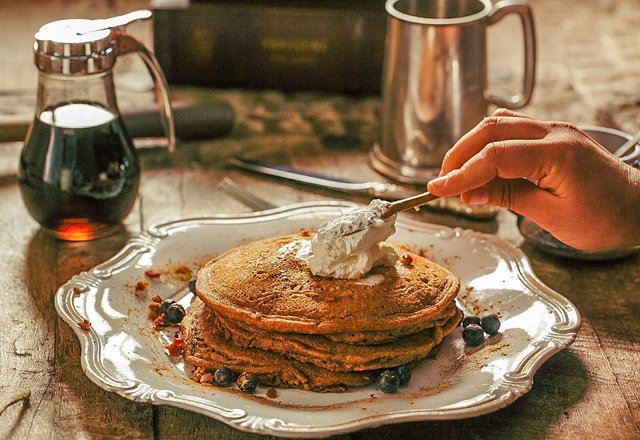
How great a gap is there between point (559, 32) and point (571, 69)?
1.12ft

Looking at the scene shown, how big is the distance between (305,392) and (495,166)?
1.40ft

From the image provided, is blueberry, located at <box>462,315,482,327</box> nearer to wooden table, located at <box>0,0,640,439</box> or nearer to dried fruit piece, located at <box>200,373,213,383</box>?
wooden table, located at <box>0,0,640,439</box>

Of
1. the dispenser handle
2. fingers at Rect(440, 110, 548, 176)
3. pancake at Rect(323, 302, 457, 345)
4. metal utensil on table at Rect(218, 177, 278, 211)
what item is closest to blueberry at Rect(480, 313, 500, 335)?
pancake at Rect(323, 302, 457, 345)

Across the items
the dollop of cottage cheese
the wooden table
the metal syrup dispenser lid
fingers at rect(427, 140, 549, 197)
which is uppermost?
the metal syrup dispenser lid

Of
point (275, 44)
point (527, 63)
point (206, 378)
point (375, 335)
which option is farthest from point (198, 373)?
point (275, 44)

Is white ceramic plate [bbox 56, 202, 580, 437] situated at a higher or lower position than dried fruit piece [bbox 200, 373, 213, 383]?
higher

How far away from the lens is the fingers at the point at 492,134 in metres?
1.40

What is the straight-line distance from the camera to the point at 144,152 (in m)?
2.12

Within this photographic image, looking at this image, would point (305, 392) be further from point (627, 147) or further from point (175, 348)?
point (627, 147)

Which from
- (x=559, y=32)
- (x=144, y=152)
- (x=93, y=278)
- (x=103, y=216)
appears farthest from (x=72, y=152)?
(x=559, y=32)

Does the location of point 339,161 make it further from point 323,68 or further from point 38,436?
point 38,436

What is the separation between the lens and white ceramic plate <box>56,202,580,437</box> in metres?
1.15

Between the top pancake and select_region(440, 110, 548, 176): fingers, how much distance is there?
7.2 inches

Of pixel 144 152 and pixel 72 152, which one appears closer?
pixel 72 152
